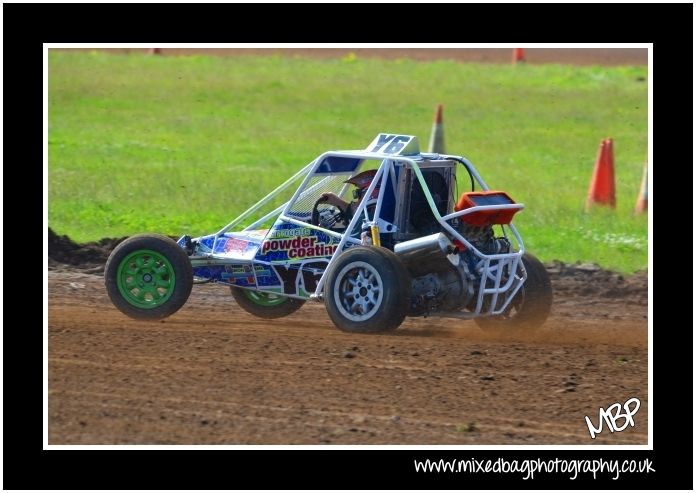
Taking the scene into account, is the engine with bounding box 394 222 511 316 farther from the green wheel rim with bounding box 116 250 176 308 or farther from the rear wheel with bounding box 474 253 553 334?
the green wheel rim with bounding box 116 250 176 308

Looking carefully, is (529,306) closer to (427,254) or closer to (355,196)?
(427,254)

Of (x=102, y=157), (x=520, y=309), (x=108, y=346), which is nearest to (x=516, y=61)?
(x=102, y=157)

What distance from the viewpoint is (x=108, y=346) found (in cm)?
909

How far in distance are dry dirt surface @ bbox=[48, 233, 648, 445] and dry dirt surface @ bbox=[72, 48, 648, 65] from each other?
19.4 meters

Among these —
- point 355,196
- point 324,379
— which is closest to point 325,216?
point 355,196

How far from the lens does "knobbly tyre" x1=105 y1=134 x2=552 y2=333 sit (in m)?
9.59

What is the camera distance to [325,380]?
8312 millimetres

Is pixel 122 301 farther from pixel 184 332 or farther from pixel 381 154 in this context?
pixel 381 154

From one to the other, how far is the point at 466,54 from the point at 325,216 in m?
22.8

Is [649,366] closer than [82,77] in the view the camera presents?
Yes

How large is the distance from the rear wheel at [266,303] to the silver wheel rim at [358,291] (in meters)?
1.24

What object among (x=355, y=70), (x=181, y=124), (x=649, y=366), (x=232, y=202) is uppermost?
(x=355, y=70)

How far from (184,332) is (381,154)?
2.12 meters

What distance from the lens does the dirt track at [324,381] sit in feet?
23.9
